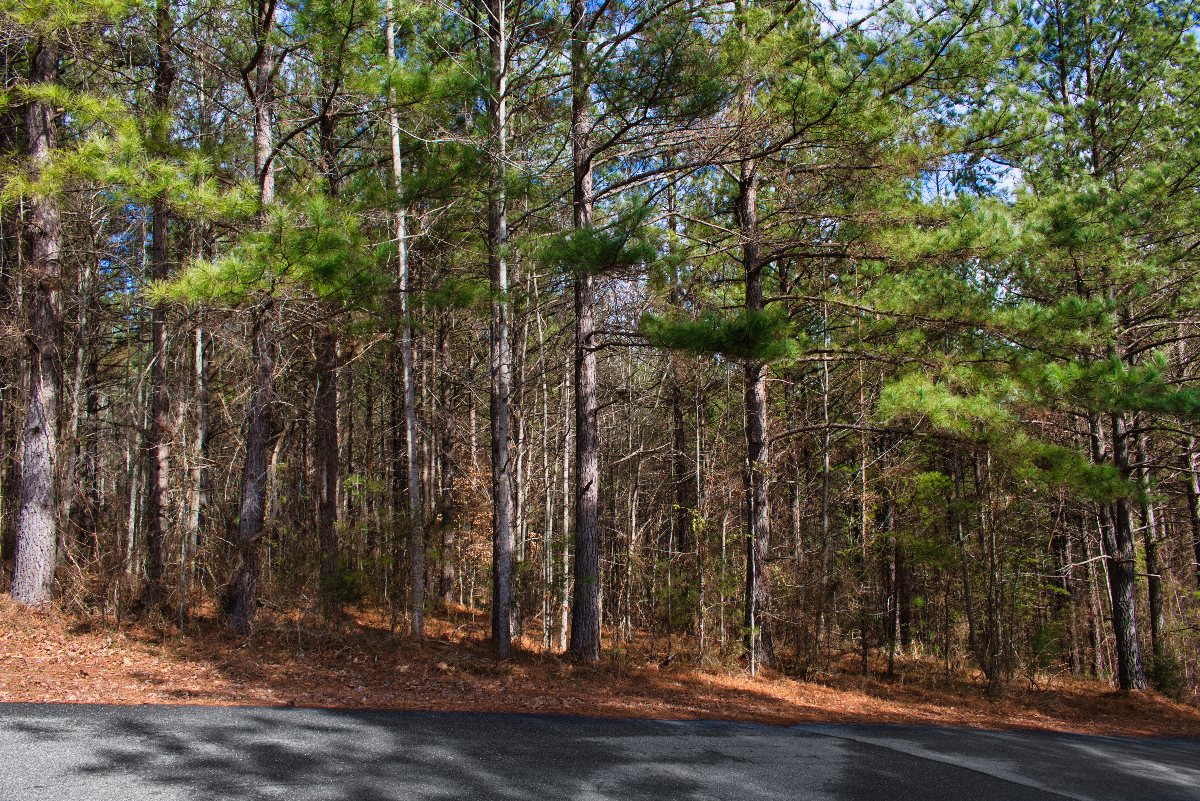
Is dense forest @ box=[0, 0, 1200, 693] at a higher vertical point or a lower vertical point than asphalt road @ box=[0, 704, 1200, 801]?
higher

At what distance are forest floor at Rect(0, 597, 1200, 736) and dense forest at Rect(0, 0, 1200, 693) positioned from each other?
1.70ft

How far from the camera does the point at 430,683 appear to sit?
8.09 m

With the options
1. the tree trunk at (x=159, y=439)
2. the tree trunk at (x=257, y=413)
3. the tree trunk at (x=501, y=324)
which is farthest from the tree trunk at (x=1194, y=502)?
the tree trunk at (x=159, y=439)

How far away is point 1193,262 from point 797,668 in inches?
354

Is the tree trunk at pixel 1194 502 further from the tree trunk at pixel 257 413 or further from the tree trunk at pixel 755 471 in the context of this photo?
the tree trunk at pixel 257 413

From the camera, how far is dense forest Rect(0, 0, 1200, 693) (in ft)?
27.5

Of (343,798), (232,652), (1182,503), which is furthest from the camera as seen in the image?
(1182,503)

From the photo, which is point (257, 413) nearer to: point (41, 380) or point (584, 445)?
point (41, 380)

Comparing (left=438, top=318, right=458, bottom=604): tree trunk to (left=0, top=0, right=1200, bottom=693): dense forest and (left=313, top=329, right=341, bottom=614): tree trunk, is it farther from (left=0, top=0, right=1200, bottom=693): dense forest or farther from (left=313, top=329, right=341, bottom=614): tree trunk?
(left=313, top=329, right=341, bottom=614): tree trunk

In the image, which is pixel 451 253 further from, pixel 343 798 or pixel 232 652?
pixel 343 798

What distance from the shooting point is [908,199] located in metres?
10.0

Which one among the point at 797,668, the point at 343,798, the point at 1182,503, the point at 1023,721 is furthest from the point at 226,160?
the point at 1182,503

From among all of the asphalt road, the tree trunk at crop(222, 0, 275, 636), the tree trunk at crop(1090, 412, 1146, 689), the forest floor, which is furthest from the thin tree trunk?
the tree trunk at crop(1090, 412, 1146, 689)

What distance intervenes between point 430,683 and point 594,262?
4856 millimetres
